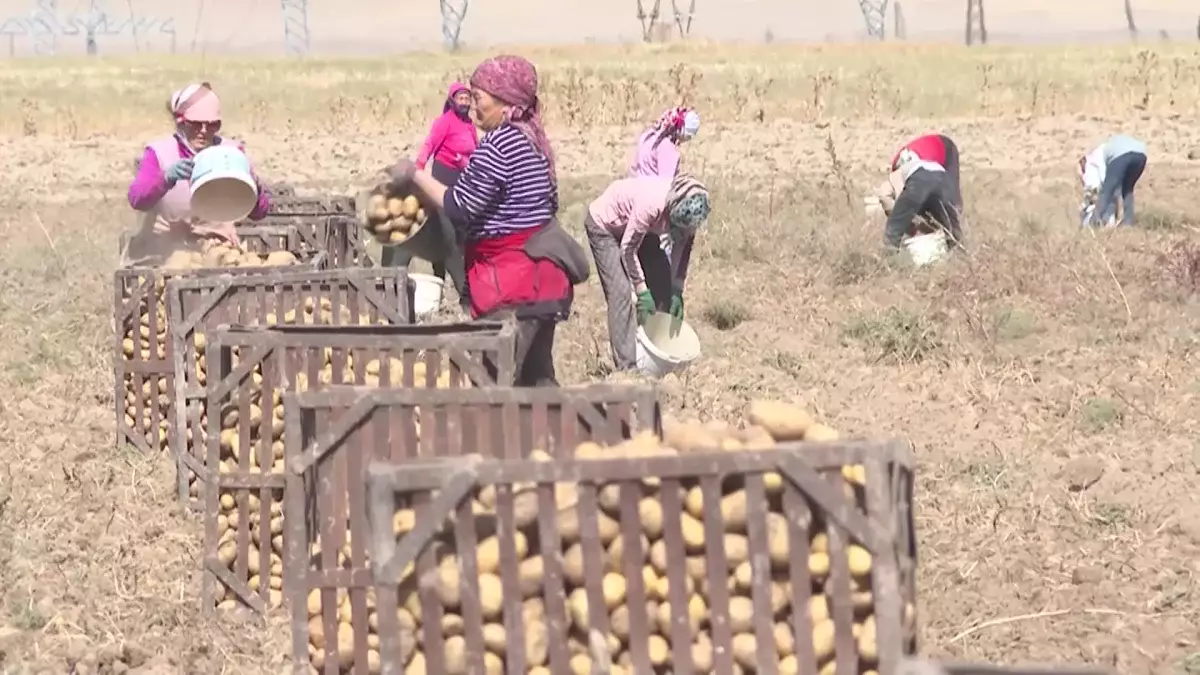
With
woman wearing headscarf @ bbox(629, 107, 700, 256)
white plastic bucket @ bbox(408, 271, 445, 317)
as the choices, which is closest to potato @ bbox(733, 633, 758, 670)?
woman wearing headscarf @ bbox(629, 107, 700, 256)

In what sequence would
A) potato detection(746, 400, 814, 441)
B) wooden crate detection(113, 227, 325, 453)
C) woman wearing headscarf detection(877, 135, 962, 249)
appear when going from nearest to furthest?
potato detection(746, 400, 814, 441) < wooden crate detection(113, 227, 325, 453) < woman wearing headscarf detection(877, 135, 962, 249)

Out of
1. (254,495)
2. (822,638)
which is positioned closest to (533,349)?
(254,495)

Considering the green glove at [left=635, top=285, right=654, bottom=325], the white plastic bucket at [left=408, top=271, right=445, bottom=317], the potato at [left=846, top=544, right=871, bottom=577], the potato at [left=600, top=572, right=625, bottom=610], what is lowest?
the white plastic bucket at [left=408, top=271, right=445, bottom=317]

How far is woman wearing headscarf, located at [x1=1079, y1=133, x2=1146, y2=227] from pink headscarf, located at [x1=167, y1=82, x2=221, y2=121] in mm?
7101

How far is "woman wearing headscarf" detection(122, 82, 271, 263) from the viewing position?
6.38 metres

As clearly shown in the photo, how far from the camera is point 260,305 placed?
539 centimetres

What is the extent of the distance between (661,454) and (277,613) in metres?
2.32

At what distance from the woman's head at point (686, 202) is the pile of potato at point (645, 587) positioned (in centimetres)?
468

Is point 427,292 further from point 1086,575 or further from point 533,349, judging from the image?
point 1086,575

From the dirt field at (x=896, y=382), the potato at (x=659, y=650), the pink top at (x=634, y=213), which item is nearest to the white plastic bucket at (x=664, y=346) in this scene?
the dirt field at (x=896, y=382)

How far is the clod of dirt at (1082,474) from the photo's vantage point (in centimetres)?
600

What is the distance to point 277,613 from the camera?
4.87 metres

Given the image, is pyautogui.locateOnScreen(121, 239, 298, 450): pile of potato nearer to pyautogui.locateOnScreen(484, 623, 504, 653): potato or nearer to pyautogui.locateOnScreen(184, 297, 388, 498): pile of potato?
pyautogui.locateOnScreen(184, 297, 388, 498): pile of potato

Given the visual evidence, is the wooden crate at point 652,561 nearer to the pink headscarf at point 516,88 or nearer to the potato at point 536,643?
the potato at point 536,643
